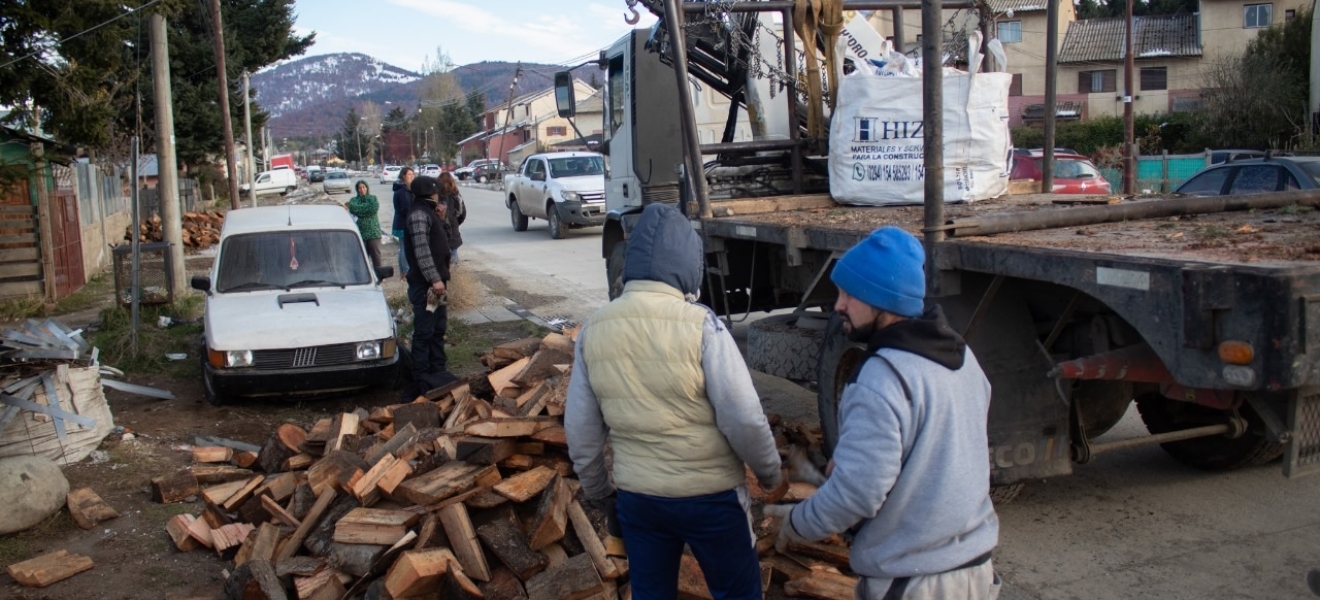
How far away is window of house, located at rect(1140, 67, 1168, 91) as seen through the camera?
174 ft

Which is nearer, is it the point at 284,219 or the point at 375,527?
the point at 375,527

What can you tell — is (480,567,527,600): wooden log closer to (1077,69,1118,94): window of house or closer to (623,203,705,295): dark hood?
(623,203,705,295): dark hood

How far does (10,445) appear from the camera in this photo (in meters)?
6.40

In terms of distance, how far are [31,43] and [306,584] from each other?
1019 cm

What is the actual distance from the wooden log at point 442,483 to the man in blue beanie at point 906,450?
2.56 m

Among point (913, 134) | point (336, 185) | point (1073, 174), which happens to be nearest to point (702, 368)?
point (913, 134)

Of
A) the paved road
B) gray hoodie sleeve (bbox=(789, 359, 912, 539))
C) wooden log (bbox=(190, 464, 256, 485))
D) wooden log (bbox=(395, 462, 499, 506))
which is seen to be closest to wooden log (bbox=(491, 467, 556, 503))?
wooden log (bbox=(395, 462, 499, 506))

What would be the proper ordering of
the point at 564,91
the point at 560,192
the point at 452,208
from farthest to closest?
the point at 560,192 → the point at 452,208 → the point at 564,91

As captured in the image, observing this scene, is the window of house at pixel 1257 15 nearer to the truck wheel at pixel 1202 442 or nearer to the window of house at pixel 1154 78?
the window of house at pixel 1154 78

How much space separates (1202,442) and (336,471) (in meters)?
4.73

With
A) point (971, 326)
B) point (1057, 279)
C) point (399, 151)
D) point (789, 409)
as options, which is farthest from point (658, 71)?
point (399, 151)

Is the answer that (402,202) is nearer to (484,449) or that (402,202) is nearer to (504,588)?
(484,449)

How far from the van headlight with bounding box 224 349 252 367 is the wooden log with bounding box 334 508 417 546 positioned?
11.5 feet

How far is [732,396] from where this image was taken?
2.98 metres
